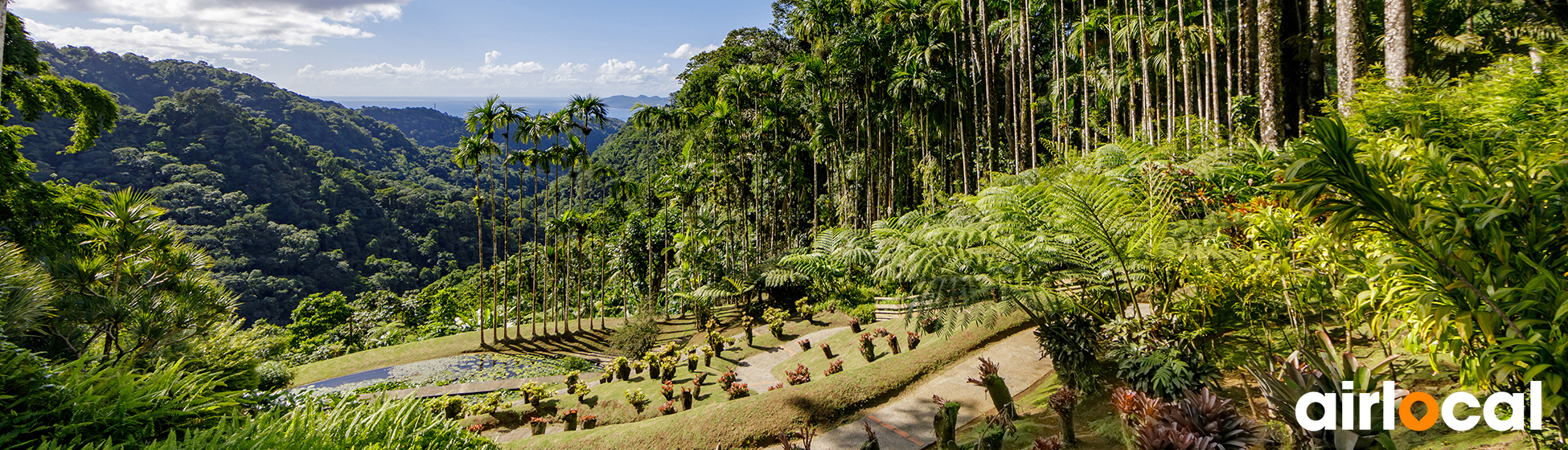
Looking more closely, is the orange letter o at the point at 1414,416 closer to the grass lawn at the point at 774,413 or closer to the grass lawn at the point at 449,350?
the grass lawn at the point at 774,413

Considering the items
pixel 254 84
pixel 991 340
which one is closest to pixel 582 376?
pixel 991 340

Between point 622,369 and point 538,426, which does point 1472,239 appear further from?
point 622,369

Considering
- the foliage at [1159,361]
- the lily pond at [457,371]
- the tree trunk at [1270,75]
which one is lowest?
the lily pond at [457,371]

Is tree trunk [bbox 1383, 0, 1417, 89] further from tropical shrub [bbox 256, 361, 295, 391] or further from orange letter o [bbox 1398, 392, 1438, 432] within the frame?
tropical shrub [bbox 256, 361, 295, 391]

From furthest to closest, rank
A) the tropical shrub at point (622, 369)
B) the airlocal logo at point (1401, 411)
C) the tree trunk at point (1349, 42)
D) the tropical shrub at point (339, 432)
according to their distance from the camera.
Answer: the tropical shrub at point (622, 369), the tree trunk at point (1349, 42), the tropical shrub at point (339, 432), the airlocal logo at point (1401, 411)

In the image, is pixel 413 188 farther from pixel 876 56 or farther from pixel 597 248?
pixel 876 56

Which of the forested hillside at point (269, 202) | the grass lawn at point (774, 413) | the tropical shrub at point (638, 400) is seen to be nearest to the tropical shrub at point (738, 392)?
the grass lawn at point (774, 413)

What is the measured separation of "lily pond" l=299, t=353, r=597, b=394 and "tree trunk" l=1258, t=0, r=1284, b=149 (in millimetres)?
13791

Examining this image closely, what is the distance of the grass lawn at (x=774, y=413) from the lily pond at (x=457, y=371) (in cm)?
887

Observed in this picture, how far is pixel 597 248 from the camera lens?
27938 mm

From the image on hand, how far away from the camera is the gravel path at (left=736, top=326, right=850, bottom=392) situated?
934 centimetres

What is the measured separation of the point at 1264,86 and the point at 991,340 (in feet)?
15.0

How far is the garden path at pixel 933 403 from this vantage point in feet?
19.5

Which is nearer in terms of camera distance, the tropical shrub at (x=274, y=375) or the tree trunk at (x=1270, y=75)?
the tree trunk at (x=1270, y=75)
